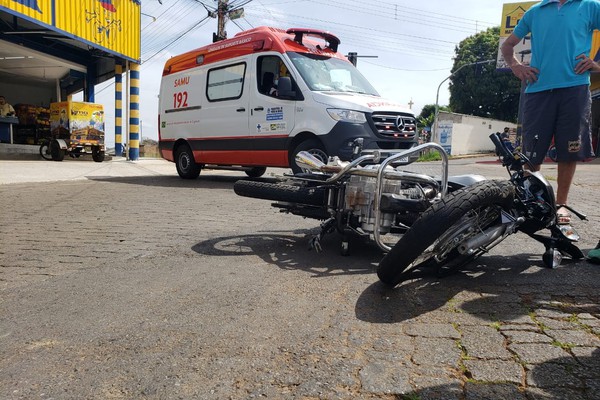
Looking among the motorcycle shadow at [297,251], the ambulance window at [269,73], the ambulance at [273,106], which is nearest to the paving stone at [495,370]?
→ the motorcycle shadow at [297,251]

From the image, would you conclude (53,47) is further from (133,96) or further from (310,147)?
(310,147)

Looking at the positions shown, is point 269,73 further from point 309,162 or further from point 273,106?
point 309,162

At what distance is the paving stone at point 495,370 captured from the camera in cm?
165

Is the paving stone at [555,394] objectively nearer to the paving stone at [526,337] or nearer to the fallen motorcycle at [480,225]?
the paving stone at [526,337]

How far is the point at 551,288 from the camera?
259cm

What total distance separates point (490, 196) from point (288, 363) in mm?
1431

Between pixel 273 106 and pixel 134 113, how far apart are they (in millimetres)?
11480

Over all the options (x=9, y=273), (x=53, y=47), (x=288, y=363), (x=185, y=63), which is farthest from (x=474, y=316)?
(x=53, y=47)

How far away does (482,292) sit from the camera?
253cm

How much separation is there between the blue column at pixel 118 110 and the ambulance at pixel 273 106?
9158mm

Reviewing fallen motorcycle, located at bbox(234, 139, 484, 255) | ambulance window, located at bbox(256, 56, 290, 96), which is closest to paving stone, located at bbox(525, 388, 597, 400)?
fallen motorcycle, located at bbox(234, 139, 484, 255)

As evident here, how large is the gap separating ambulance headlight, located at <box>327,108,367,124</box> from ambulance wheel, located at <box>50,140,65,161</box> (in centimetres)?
1138

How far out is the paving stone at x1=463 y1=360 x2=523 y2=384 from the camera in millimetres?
1650

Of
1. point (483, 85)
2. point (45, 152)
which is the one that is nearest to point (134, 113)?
point (45, 152)
